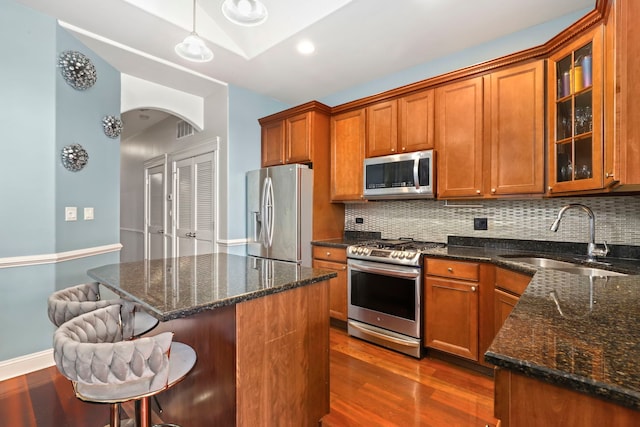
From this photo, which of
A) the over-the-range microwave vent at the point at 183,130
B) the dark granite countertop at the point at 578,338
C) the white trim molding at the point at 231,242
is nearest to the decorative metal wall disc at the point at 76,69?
the over-the-range microwave vent at the point at 183,130

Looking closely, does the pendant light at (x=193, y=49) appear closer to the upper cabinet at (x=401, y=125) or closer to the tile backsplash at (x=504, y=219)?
the upper cabinet at (x=401, y=125)

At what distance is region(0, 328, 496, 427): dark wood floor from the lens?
1.81 m

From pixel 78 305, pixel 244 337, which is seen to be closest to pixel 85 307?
pixel 78 305

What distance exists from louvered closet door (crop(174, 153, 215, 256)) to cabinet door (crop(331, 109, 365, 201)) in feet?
5.21

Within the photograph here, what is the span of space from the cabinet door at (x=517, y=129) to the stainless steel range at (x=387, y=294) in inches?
35.7

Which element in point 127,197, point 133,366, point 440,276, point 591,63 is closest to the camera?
point 133,366

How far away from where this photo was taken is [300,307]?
158 centimetres

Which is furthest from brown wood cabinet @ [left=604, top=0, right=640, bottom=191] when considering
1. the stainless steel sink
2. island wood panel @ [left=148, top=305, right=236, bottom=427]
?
island wood panel @ [left=148, top=305, right=236, bottom=427]

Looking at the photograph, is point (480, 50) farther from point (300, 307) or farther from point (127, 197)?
point (127, 197)

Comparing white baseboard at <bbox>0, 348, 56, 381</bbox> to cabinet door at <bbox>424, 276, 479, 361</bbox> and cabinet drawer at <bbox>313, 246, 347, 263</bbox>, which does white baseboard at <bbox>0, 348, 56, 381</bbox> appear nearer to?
cabinet drawer at <bbox>313, 246, 347, 263</bbox>

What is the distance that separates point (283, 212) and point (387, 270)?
4.38 ft

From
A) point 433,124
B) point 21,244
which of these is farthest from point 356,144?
point 21,244

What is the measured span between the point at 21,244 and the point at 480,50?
422 centimetres

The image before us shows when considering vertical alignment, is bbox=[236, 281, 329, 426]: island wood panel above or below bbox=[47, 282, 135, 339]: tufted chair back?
below
